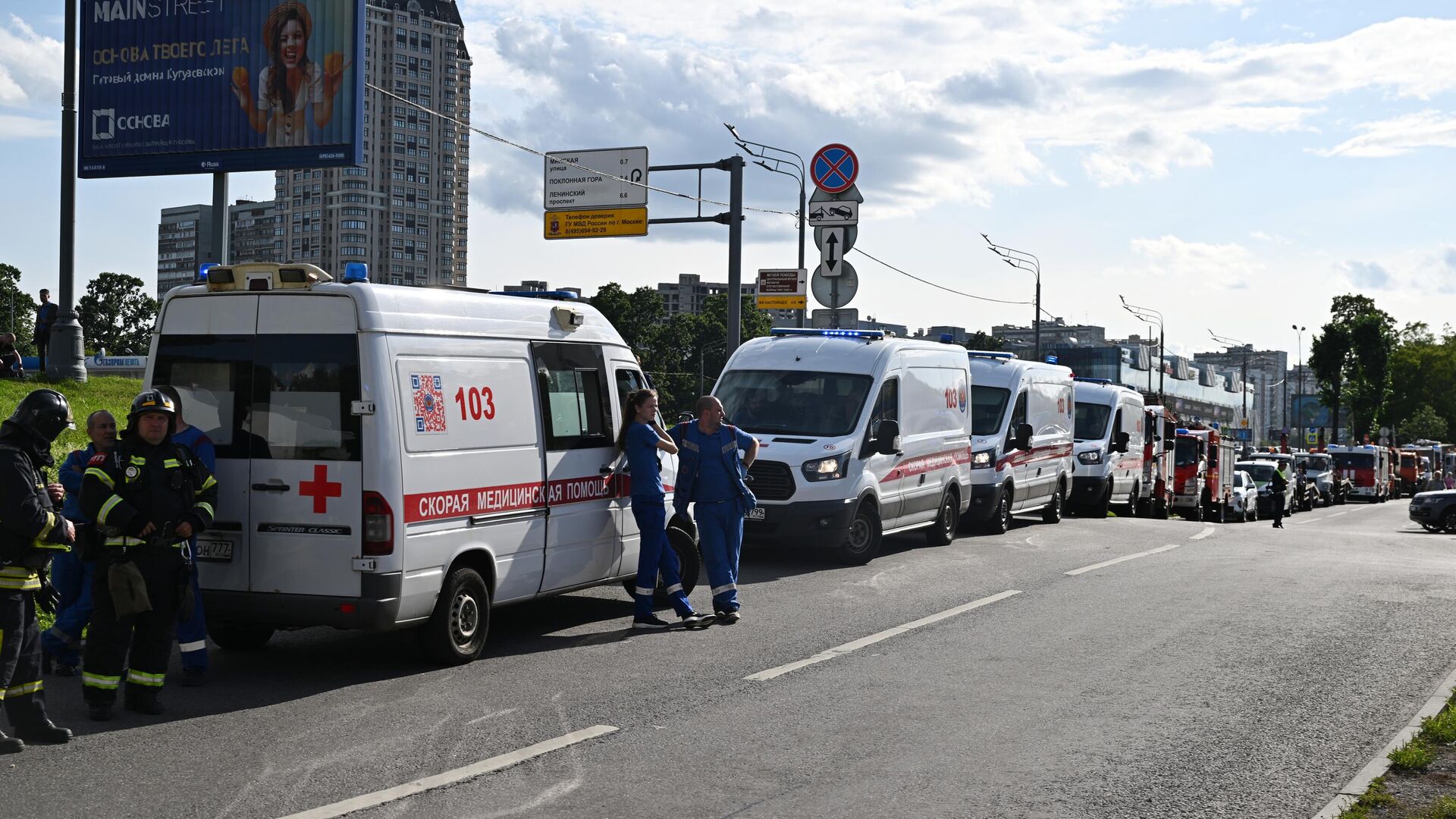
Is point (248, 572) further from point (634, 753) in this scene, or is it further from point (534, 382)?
point (634, 753)

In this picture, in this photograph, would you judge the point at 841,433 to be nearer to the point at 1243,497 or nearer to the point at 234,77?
the point at 234,77

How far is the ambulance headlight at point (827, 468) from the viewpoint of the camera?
15094 mm

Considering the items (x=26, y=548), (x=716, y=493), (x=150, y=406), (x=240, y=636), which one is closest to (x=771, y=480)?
(x=716, y=493)

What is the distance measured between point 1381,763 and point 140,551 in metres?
6.34

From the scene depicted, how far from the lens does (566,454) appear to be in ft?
32.8

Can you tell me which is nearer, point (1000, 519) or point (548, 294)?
point (548, 294)

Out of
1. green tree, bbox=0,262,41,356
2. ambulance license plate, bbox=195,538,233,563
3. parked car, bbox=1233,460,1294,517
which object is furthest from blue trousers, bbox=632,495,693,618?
green tree, bbox=0,262,41,356

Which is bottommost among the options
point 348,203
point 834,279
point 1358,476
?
point 1358,476

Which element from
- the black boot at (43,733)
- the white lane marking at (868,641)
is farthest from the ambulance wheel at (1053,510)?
the black boot at (43,733)

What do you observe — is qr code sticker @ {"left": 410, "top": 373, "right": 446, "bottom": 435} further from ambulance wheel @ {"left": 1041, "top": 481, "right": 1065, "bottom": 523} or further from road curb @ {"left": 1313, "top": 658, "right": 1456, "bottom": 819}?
ambulance wheel @ {"left": 1041, "top": 481, "right": 1065, "bottom": 523}

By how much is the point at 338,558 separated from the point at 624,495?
303cm

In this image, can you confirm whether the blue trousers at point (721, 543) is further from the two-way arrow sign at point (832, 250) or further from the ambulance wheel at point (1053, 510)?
the ambulance wheel at point (1053, 510)

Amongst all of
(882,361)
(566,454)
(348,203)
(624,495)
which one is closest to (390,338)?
(566,454)

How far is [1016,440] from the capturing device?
2184cm
